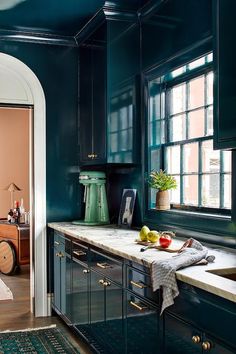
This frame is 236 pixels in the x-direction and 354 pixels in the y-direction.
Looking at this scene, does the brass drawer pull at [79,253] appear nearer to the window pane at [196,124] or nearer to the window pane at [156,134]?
the window pane at [156,134]

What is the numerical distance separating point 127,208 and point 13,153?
4.45 meters

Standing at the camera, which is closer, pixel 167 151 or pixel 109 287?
pixel 109 287

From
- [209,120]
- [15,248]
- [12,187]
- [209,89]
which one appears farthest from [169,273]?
[12,187]

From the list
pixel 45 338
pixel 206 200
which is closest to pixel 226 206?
pixel 206 200

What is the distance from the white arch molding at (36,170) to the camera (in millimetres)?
4855

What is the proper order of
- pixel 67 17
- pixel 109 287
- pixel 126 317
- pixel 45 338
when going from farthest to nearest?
pixel 67 17 < pixel 45 338 < pixel 109 287 < pixel 126 317

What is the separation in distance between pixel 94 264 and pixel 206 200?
92cm

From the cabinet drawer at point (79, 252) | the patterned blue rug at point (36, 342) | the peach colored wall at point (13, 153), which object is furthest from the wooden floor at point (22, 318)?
the peach colored wall at point (13, 153)

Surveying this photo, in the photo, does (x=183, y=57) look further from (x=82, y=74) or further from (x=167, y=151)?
(x=82, y=74)

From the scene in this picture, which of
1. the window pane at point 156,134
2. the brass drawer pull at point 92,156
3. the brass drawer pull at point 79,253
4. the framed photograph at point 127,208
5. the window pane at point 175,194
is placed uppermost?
the window pane at point 156,134

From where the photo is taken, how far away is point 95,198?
15.4 feet

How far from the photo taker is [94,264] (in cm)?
354

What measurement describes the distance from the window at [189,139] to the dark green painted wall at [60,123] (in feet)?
3.73

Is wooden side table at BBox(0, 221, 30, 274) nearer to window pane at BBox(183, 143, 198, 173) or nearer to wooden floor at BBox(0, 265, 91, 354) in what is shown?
wooden floor at BBox(0, 265, 91, 354)
